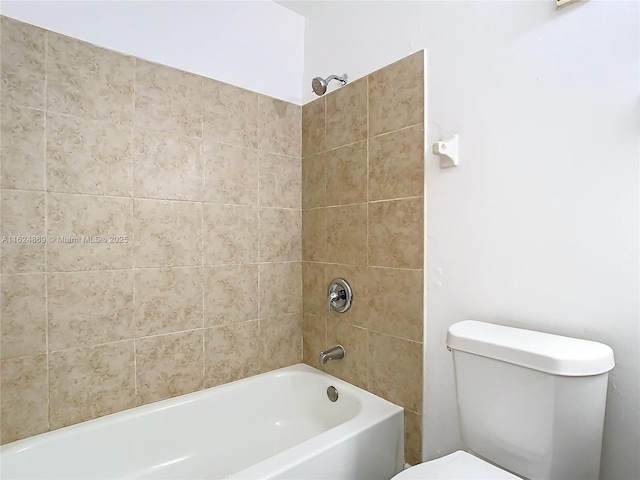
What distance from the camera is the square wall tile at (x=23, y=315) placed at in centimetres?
124

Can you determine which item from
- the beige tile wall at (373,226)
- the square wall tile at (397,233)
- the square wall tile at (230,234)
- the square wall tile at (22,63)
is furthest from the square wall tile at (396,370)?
the square wall tile at (22,63)

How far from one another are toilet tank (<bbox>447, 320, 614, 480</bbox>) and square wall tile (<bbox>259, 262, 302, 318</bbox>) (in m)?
1.06

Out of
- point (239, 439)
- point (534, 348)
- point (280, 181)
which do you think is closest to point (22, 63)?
point (280, 181)

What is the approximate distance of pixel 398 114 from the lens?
149 centimetres

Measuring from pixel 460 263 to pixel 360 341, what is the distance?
0.62 m

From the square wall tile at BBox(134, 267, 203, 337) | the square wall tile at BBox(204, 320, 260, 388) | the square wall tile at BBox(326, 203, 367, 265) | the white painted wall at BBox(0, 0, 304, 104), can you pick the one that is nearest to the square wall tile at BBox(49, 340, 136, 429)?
the square wall tile at BBox(134, 267, 203, 337)

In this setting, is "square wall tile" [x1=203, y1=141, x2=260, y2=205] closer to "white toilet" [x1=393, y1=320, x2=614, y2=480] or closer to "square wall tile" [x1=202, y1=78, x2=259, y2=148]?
"square wall tile" [x1=202, y1=78, x2=259, y2=148]

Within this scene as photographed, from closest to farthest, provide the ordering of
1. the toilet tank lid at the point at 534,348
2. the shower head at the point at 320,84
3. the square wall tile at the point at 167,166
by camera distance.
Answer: the toilet tank lid at the point at 534,348
the square wall tile at the point at 167,166
the shower head at the point at 320,84

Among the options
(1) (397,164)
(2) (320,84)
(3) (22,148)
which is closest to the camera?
(3) (22,148)

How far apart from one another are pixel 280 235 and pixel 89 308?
3.00 feet

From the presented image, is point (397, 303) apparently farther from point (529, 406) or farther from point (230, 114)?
point (230, 114)

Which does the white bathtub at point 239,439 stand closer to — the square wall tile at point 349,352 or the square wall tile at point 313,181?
the square wall tile at point 349,352

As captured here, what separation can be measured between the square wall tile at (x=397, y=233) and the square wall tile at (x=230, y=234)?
0.61 m

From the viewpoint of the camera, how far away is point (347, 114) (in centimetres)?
171
